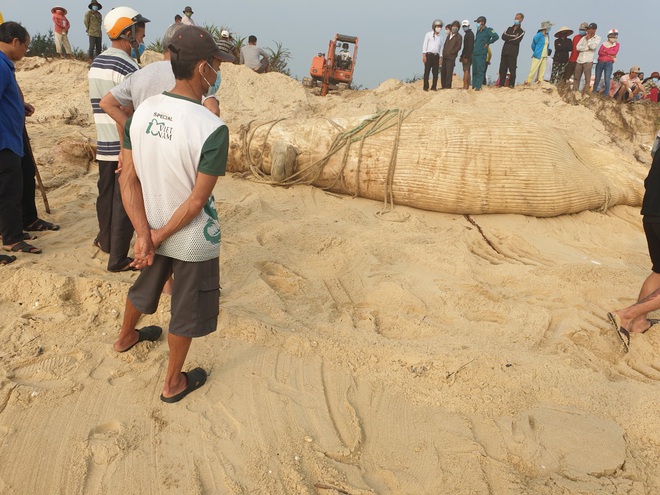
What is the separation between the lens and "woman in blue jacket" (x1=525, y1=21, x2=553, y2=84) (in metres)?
9.95

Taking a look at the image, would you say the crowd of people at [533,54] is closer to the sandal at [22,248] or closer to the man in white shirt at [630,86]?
the man in white shirt at [630,86]

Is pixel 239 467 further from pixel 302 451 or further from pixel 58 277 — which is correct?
pixel 58 277

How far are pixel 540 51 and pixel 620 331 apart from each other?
9.17 meters

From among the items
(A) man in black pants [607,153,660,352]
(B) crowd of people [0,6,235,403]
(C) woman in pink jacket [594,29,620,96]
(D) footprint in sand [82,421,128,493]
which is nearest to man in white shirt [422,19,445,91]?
(C) woman in pink jacket [594,29,620,96]

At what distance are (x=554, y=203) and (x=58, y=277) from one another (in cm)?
453

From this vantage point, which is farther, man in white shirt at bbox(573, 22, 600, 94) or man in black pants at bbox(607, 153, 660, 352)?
man in white shirt at bbox(573, 22, 600, 94)

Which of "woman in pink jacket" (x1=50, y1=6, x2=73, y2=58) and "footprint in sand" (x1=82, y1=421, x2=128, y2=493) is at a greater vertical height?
"woman in pink jacket" (x1=50, y1=6, x2=73, y2=58)

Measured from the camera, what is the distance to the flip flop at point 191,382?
7.00 feet

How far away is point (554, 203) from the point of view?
486 cm

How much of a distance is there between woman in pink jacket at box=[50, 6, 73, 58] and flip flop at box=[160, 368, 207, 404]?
1192 cm

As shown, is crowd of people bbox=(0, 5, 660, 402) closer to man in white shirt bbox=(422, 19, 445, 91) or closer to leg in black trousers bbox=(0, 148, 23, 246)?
leg in black trousers bbox=(0, 148, 23, 246)

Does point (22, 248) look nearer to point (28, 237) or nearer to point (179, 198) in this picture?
point (28, 237)

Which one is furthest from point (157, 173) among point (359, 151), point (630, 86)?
point (630, 86)

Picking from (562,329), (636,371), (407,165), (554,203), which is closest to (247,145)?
(407,165)
